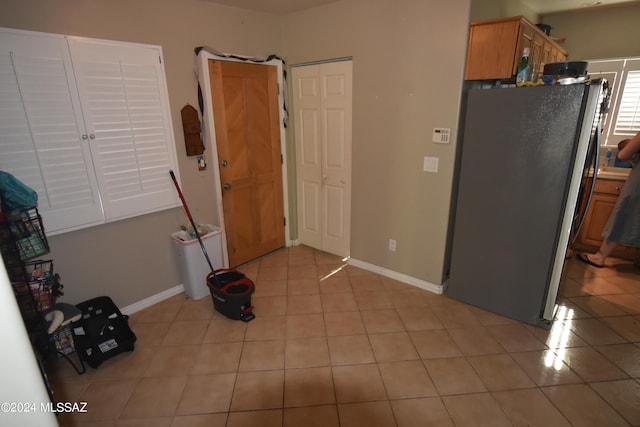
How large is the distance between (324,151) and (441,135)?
136 centimetres

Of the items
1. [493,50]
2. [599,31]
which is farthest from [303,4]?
[599,31]

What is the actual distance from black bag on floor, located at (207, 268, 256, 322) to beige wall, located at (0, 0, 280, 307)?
52 centimetres

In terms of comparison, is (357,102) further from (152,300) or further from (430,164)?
(152,300)

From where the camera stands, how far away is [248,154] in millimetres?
3459

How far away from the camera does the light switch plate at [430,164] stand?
9.14 ft

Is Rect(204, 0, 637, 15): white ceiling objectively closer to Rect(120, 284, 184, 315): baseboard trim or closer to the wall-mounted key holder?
the wall-mounted key holder

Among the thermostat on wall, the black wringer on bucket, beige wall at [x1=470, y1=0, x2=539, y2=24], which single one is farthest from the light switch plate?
the black wringer on bucket

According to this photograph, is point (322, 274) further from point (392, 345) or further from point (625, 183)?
point (625, 183)

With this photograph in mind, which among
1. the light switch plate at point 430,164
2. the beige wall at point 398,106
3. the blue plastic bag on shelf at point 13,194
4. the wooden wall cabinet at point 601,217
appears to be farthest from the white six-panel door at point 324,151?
the wooden wall cabinet at point 601,217

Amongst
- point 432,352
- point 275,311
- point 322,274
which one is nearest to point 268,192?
point 322,274

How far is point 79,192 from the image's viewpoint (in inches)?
91.6

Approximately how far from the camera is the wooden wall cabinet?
3.49 metres

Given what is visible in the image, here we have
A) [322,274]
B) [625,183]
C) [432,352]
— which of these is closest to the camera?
[432,352]

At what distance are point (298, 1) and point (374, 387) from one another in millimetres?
3308
